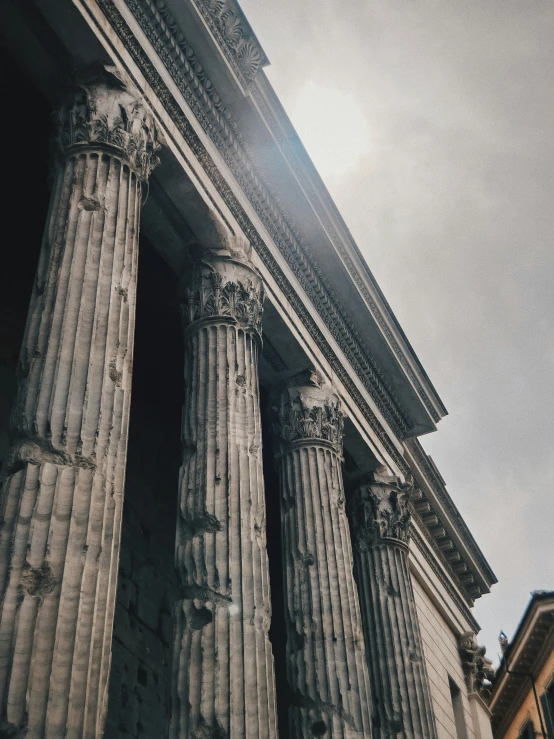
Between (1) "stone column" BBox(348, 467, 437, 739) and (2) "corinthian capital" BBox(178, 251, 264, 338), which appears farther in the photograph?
(1) "stone column" BBox(348, 467, 437, 739)

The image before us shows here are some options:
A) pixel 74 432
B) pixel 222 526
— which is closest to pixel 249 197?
pixel 222 526

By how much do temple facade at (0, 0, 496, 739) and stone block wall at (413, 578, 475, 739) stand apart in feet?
12.8

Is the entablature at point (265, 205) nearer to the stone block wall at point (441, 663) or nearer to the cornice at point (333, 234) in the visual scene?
the cornice at point (333, 234)

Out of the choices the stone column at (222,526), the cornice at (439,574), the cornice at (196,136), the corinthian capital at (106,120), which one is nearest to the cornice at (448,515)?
the cornice at (439,574)

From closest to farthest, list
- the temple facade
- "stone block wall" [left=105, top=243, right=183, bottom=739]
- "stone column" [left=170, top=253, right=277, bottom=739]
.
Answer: the temple facade → "stone column" [left=170, top=253, right=277, bottom=739] → "stone block wall" [left=105, top=243, right=183, bottom=739]

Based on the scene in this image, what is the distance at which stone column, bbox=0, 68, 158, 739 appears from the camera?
514 cm

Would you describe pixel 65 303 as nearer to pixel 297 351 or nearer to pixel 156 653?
pixel 297 351

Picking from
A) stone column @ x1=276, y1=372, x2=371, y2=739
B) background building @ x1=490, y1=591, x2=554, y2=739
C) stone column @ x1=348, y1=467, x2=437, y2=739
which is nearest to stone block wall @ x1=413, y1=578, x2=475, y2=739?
stone column @ x1=348, y1=467, x2=437, y2=739

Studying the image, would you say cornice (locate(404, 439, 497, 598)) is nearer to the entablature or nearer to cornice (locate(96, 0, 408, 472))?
the entablature

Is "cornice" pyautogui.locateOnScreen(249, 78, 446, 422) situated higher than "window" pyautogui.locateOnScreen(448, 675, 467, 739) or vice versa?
"cornice" pyautogui.locateOnScreen(249, 78, 446, 422)

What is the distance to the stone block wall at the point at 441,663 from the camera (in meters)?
16.5

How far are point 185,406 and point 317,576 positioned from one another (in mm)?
2816

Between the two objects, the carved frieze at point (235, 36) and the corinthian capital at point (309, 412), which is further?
the corinthian capital at point (309, 412)

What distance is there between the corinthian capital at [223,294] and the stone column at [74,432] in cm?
164
